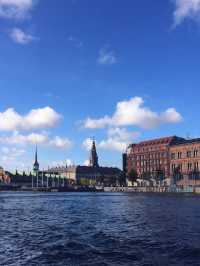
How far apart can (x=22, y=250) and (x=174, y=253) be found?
520 inches

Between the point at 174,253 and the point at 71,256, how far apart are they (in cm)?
870

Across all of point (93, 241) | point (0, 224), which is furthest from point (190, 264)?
point (0, 224)

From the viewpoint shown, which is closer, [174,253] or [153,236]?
[174,253]

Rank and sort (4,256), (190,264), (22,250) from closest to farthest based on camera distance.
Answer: (190,264) → (4,256) → (22,250)

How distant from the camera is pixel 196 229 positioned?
58312 mm

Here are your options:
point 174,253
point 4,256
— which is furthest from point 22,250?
point 174,253

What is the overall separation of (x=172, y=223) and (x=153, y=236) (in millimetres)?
15386

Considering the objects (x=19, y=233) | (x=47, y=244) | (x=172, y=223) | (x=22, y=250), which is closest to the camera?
(x=22, y=250)

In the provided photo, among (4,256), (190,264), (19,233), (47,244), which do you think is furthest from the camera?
(19,233)

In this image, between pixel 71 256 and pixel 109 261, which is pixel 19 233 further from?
pixel 109 261

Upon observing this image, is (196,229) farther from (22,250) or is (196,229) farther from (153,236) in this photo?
(22,250)

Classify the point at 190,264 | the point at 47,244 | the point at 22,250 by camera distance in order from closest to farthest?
the point at 190,264, the point at 22,250, the point at 47,244

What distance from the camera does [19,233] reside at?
55.3 metres

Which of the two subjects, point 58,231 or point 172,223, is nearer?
point 58,231
